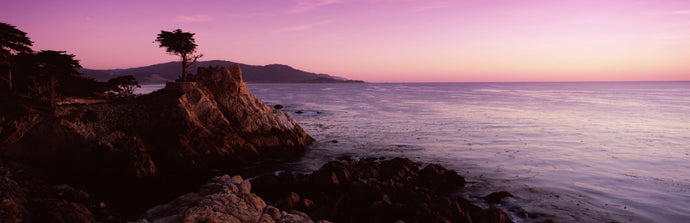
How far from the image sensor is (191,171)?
17.3m

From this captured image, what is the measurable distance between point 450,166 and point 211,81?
55.2 feet

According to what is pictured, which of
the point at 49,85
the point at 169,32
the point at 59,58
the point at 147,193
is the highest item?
the point at 169,32

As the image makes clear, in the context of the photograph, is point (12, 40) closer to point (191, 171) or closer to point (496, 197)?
point (191, 171)

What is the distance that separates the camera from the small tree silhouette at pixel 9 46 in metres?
19.0

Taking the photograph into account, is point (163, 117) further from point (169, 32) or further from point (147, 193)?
point (169, 32)

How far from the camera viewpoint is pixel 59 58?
2008 centimetres

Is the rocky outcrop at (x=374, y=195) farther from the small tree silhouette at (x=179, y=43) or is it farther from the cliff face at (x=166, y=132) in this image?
the small tree silhouette at (x=179, y=43)

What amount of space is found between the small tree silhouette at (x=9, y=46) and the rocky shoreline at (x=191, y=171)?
3826 mm

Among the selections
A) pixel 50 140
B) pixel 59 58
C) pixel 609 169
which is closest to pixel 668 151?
pixel 609 169

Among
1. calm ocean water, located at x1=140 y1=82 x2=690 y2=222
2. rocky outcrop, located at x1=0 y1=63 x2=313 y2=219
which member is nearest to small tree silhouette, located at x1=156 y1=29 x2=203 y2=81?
rocky outcrop, located at x1=0 y1=63 x2=313 y2=219

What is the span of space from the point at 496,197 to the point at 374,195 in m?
5.89

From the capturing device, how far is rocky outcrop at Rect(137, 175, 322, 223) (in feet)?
25.5

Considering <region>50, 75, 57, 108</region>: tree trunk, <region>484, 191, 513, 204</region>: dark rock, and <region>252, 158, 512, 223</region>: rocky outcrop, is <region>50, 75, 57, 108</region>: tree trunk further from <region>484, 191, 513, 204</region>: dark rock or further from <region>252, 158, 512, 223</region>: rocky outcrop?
<region>484, 191, 513, 204</region>: dark rock

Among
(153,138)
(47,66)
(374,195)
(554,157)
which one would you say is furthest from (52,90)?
(554,157)
